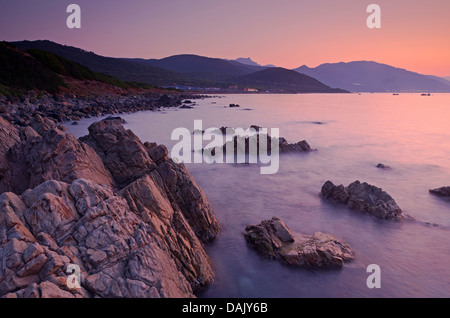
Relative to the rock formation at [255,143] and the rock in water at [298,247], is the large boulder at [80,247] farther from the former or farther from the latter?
the rock formation at [255,143]

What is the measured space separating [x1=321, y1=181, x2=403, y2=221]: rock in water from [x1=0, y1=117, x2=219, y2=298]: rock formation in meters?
6.97

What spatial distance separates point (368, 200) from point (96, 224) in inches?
475

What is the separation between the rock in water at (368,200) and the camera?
13242 millimetres

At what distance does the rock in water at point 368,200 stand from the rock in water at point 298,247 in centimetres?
Answer: 365

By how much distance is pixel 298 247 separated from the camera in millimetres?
10047

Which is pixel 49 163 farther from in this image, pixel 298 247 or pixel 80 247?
pixel 298 247

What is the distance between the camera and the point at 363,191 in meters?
14.5

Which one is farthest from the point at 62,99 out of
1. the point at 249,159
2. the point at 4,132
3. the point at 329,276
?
the point at 329,276

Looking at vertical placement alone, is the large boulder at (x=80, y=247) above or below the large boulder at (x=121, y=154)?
below

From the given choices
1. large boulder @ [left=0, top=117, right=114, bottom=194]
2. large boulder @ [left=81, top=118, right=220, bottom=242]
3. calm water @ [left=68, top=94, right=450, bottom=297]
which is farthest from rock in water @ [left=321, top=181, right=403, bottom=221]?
large boulder @ [left=0, top=117, right=114, bottom=194]

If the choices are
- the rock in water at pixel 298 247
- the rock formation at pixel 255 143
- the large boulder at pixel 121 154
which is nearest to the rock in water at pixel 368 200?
the rock in water at pixel 298 247

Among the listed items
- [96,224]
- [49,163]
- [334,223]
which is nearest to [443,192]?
[334,223]
